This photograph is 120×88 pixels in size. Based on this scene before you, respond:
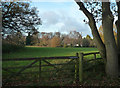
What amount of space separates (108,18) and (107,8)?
24.3 inches

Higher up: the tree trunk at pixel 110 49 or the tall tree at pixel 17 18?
the tall tree at pixel 17 18

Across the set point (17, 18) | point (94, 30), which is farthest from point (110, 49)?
point (17, 18)

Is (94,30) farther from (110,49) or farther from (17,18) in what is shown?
(17,18)

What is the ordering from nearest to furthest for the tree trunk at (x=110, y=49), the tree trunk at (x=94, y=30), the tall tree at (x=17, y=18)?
the tree trunk at (x=110, y=49) → the tree trunk at (x=94, y=30) → the tall tree at (x=17, y=18)

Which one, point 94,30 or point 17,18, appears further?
point 17,18

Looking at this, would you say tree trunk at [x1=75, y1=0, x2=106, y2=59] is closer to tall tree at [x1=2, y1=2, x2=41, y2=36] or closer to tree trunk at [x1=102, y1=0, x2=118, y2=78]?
tree trunk at [x1=102, y1=0, x2=118, y2=78]

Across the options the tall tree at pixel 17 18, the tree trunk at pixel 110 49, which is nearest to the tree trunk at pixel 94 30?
the tree trunk at pixel 110 49

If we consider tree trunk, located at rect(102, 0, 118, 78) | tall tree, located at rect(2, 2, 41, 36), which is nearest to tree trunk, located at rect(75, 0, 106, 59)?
tree trunk, located at rect(102, 0, 118, 78)

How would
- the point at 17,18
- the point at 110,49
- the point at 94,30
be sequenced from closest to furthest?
the point at 110,49
the point at 94,30
the point at 17,18

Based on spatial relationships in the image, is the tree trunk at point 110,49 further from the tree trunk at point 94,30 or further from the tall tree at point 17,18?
the tall tree at point 17,18

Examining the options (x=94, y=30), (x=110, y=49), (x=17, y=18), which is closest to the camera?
(x=110, y=49)

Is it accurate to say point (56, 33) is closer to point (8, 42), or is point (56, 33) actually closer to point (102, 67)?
point (8, 42)

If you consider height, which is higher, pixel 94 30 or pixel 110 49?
pixel 94 30

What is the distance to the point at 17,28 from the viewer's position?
701 inches
